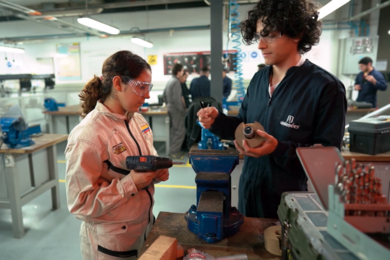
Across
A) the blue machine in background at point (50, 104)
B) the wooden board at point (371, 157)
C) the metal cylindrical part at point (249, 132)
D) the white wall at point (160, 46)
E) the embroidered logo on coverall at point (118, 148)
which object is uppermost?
the white wall at point (160, 46)

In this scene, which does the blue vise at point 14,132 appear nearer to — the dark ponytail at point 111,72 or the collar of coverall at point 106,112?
the dark ponytail at point 111,72

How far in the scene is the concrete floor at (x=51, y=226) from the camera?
223 cm

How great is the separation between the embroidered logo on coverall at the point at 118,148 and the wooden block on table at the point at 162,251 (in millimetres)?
392

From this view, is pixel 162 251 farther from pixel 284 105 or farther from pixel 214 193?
pixel 284 105

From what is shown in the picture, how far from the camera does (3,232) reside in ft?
8.38

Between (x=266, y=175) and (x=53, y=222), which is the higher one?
(x=266, y=175)

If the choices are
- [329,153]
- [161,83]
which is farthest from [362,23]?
[329,153]

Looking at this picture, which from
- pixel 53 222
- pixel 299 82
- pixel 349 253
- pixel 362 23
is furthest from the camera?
pixel 362 23

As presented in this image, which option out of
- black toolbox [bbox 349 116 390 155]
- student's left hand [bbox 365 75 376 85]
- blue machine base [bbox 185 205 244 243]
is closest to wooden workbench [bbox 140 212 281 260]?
blue machine base [bbox 185 205 244 243]

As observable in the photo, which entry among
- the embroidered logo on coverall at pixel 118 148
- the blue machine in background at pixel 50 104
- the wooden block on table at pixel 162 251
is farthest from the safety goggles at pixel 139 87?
the blue machine in background at pixel 50 104

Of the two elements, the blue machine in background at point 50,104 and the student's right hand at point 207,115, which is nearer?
the student's right hand at point 207,115

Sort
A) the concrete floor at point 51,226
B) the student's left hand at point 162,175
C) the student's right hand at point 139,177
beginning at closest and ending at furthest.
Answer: the student's right hand at point 139,177 < the student's left hand at point 162,175 < the concrete floor at point 51,226

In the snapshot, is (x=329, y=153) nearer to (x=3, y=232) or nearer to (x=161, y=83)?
(x=3, y=232)

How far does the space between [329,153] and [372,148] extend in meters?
1.79
